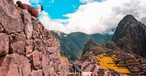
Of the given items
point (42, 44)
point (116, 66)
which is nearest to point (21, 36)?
point (42, 44)

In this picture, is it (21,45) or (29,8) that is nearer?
(21,45)

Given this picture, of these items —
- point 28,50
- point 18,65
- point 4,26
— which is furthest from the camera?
point 28,50

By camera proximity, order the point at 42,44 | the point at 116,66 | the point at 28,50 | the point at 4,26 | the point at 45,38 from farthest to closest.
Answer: the point at 116,66, the point at 45,38, the point at 42,44, the point at 28,50, the point at 4,26

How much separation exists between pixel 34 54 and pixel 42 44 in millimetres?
2752

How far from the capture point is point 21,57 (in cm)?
1847

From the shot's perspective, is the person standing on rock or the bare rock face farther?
the person standing on rock

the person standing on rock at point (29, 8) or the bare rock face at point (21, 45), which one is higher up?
the person standing on rock at point (29, 8)

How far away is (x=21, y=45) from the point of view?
61.5 ft

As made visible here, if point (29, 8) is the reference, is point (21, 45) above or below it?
below

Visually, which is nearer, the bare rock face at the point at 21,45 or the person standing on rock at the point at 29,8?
the bare rock face at the point at 21,45

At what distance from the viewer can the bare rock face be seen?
54.5 ft

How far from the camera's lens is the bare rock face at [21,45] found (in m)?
16.6

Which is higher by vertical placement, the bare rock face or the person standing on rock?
the person standing on rock

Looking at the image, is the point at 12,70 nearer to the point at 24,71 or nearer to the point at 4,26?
the point at 24,71
